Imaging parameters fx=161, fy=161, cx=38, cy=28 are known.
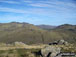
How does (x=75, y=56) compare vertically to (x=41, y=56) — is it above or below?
above

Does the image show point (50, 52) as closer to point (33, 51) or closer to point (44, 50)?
point (44, 50)

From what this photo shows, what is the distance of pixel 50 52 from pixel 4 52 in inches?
1336

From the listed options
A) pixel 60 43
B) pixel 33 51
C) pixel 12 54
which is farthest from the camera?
pixel 60 43

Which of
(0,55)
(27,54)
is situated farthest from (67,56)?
(0,55)

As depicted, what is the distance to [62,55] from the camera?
75.6 metres

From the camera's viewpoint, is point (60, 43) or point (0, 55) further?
point (60, 43)

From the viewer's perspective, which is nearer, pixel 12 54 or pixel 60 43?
pixel 12 54

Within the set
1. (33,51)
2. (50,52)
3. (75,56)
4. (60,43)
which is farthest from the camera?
(60,43)

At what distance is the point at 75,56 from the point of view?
71.4 meters

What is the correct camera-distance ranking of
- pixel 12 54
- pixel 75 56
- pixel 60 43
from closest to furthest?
pixel 75 56
pixel 12 54
pixel 60 43

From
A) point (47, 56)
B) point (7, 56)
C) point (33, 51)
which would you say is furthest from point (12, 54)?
point (47, 56)

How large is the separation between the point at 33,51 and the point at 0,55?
76.6 ft

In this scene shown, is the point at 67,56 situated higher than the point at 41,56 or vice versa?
the point at 67,56

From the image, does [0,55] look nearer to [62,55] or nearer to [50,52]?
[50,52]
